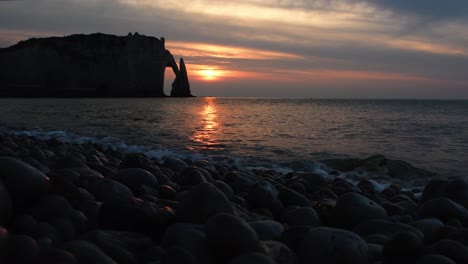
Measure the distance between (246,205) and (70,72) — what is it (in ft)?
264

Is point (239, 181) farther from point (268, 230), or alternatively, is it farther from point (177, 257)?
point (177, 257)

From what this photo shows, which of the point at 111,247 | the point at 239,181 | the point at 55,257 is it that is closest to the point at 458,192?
the point at 239,181

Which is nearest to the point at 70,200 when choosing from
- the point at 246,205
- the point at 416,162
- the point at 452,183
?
the point at 246,205

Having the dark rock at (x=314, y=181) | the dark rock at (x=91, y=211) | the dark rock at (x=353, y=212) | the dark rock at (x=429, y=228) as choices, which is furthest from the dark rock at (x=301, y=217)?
the dark rock at (x=314, y=181)

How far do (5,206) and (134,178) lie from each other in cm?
150

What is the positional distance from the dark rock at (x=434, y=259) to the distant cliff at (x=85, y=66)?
75272 mm

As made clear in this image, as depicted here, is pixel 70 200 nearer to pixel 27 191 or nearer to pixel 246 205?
pixel 27 191

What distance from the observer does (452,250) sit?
2.36m

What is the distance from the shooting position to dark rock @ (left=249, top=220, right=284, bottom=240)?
8.98ft

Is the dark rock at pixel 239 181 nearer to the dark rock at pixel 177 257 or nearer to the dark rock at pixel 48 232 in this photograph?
the dark rock at pixel 48 232

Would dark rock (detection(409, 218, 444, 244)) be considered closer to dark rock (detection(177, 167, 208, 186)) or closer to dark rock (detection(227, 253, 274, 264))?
dark rock (detection(227, 253, 274, 264))

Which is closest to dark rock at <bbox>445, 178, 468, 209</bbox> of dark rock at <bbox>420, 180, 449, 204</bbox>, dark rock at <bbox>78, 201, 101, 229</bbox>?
dark rock at <bbox>420, 180, 449, 204</bbox>

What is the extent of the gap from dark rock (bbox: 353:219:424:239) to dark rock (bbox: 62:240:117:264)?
71.6 inches

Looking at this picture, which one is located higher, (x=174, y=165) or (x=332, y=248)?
(x=332, y=248)
